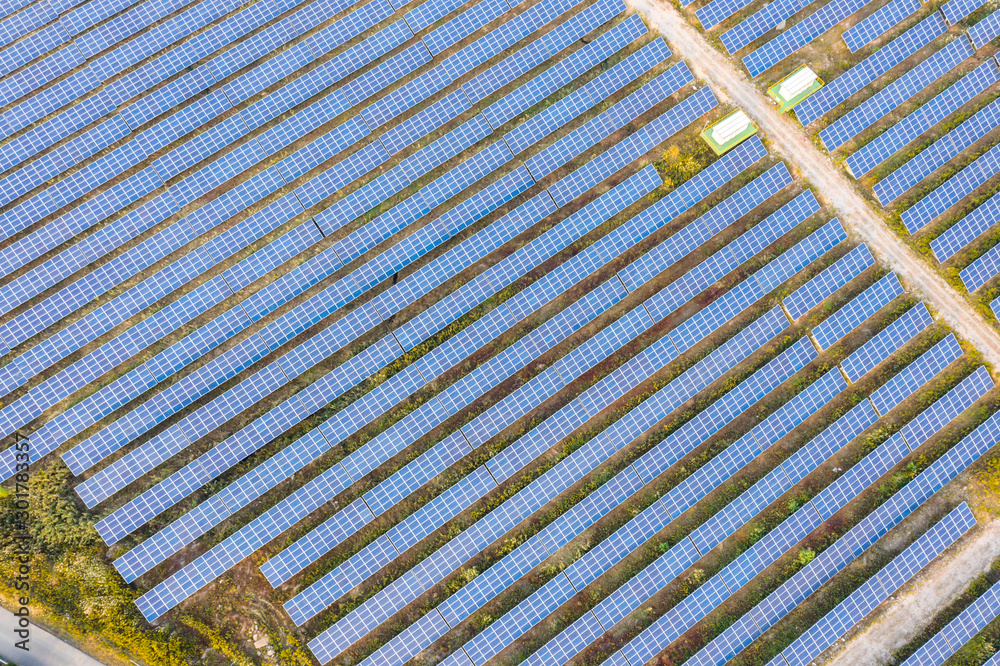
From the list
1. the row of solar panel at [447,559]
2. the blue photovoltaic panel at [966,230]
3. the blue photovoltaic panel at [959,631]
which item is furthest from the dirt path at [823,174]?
the blue photovoltaic panel at [959,631]

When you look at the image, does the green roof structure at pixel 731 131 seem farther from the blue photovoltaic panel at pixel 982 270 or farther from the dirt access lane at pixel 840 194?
the blue photovoltaic panel at pixel 982 270

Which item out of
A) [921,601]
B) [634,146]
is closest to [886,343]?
[921,601]

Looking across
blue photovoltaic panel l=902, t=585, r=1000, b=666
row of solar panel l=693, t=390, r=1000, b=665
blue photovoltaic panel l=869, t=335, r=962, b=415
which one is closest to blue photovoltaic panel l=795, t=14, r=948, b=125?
blue photovoltaic panel l=869, t=335, r=962, b=415

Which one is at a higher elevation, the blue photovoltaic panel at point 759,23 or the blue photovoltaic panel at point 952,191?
the blue photovoltaic panel at point 759,23

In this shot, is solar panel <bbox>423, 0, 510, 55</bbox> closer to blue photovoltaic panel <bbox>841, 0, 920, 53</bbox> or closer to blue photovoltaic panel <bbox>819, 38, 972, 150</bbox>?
blue photovoltaic panel <bbox>819, 38, 972, 150</bbox>

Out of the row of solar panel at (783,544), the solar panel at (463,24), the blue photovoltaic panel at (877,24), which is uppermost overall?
the solar panel at (463,24)
